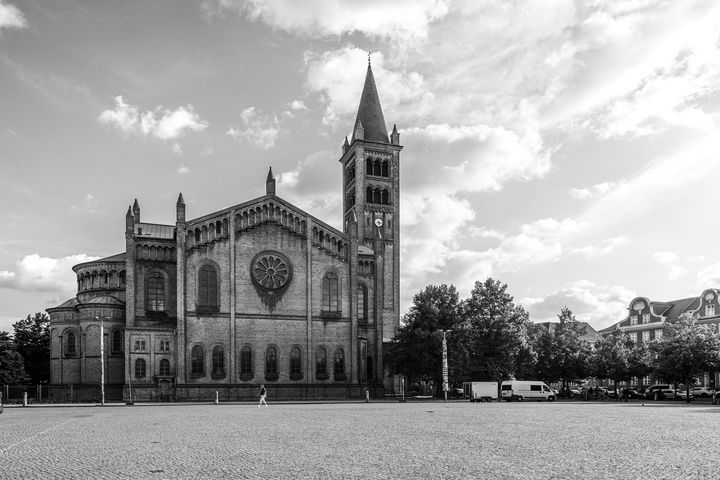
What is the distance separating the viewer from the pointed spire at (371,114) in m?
101

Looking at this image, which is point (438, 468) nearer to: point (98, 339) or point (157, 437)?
point (157, 437)

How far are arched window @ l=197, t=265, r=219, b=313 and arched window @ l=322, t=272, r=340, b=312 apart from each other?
1193 centimetres

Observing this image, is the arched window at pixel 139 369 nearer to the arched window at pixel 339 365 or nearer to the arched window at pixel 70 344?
the arched window at pixel 70 344

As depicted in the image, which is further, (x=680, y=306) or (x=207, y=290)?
(x=680, y=306)

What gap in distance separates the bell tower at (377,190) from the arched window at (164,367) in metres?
32.3

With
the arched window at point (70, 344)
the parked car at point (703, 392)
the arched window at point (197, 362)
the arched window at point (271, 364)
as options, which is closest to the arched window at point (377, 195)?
the arched window at point (271, 364)

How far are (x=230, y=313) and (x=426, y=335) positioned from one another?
66.1 ft

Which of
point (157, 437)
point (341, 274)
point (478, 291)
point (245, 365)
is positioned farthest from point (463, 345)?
point (157, 437)

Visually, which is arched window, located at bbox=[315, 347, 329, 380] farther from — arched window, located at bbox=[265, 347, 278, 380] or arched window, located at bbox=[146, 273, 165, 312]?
arched window, located at bbox=[146, 273, 165, 312]

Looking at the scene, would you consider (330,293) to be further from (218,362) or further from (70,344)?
(70,344)

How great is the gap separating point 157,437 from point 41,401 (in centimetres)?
5299

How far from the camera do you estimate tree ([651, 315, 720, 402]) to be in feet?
228

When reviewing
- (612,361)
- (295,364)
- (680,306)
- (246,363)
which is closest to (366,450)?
(246,363)

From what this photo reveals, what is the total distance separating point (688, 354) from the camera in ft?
228
